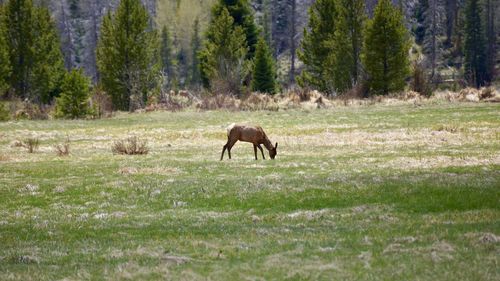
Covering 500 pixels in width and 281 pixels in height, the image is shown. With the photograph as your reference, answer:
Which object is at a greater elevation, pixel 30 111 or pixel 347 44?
pixel 347 44

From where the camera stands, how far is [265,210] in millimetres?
15641

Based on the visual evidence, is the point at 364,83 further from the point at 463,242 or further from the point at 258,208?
the point at 463,242

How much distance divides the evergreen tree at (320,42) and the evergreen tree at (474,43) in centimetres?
3643

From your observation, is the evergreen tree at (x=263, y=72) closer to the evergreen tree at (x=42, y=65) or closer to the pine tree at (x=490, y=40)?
the evergreen tree at (x=42, y=65)

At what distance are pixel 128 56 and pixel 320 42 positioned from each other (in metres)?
18.6

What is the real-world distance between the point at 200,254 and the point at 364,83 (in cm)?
4588

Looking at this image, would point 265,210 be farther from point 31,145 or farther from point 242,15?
point 242,15

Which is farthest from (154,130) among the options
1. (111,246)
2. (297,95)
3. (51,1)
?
(51,1)

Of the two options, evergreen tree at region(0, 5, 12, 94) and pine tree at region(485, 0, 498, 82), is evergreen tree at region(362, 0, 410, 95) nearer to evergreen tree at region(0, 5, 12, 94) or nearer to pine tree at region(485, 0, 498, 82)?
evergreen tree at region(0, 5, 12, 94)

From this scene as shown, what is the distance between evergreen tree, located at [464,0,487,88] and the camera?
93344 mm

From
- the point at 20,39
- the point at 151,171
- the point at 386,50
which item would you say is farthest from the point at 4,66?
the point at 151,171

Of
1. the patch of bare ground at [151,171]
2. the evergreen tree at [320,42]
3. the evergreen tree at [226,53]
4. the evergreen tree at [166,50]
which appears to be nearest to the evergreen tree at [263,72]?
the evergreen tree at [226,53]

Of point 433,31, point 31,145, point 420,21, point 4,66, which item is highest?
point 420,21

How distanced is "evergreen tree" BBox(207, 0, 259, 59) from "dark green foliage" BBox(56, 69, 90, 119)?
22.8m
